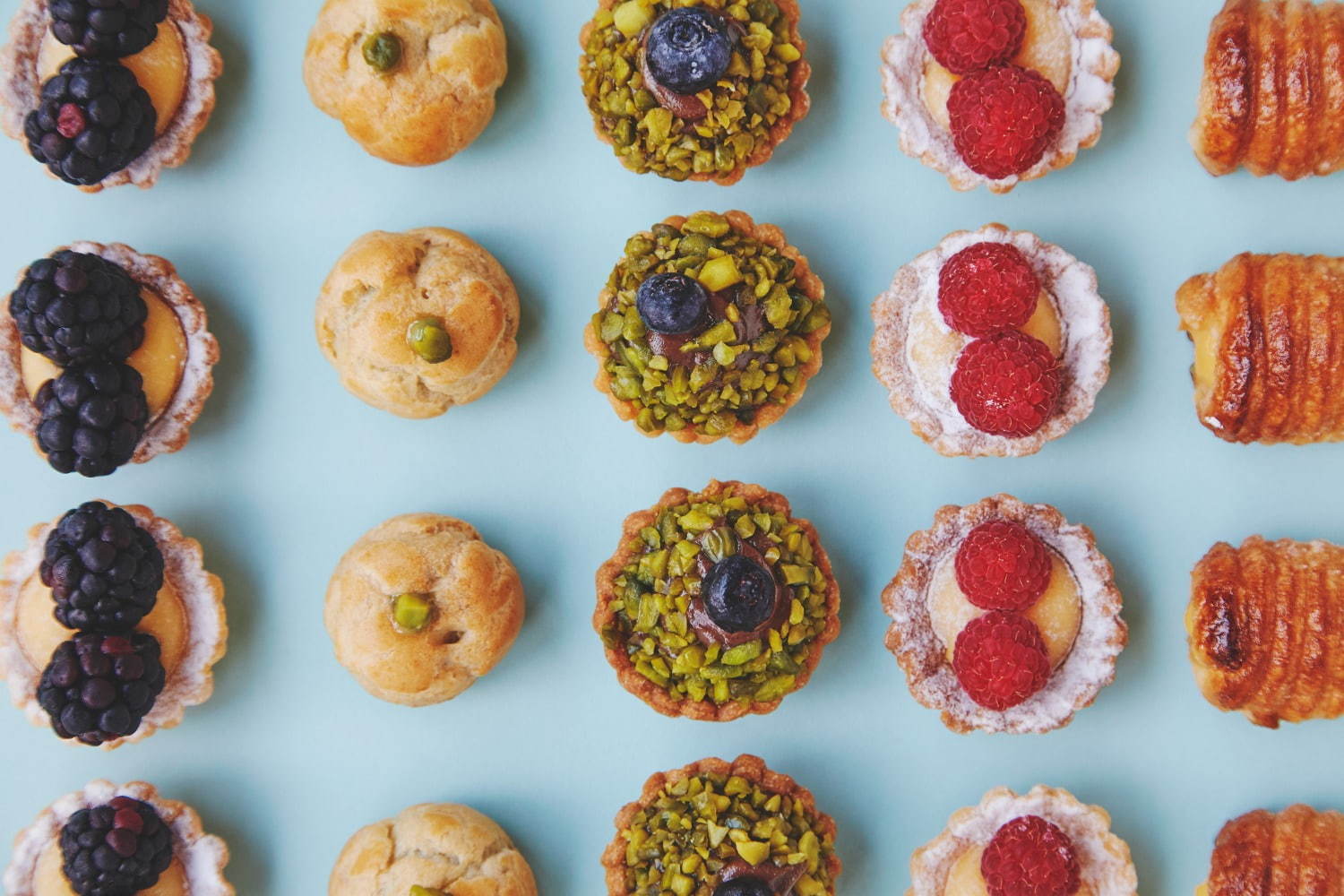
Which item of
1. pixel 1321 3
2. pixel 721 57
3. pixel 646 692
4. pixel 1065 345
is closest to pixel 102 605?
pixel 646 692

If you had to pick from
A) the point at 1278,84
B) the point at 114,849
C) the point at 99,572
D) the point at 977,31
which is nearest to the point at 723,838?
the point at 114,849

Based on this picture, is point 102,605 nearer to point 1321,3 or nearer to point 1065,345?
point 1065,345

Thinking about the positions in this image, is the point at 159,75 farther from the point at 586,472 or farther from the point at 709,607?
the point at 709,607

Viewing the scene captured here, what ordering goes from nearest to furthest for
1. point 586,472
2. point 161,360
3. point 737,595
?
1. point 737,595
2. point 161,360
3. point 586,472

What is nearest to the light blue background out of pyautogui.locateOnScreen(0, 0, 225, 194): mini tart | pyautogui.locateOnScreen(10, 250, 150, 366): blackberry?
pyautogui.locateOnScreen(0, 0, 225, 194): mini tart

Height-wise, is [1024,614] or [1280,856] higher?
[1024,614]

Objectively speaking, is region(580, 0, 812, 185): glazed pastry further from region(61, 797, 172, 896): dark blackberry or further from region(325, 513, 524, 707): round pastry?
region(61, 797, 172, 896): dark blackberry
